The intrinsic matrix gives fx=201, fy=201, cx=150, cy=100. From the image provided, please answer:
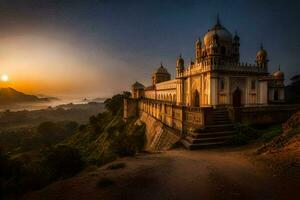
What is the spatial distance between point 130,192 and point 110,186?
3.12 ft

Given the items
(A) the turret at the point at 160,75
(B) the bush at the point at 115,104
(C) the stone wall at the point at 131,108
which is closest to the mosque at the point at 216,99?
(C) the stone wall at the point at 131,108

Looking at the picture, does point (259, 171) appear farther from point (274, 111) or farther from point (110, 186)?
point (274, 111)

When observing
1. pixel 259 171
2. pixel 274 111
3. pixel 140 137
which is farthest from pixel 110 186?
pixel 140 137

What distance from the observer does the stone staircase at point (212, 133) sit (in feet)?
48.9

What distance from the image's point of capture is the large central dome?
2952 cm

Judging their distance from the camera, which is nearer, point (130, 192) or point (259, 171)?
point (130, 192)

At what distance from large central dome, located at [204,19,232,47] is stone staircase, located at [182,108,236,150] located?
15494 millimetres

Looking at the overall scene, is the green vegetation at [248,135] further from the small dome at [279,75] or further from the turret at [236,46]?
the small dome at [279,75]

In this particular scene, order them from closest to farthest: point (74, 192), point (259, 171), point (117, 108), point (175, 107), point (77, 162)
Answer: point (74, 192) < point (259, 171) < point (77, 162) < point (175, 107) < point (117, 108)

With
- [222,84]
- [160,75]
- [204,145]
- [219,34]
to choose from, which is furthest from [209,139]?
[160,75]

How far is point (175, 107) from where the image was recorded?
2123cm

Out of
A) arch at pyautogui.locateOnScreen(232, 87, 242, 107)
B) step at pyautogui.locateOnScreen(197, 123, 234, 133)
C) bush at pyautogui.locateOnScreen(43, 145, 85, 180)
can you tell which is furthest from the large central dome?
bush at pyautogui.locateOnScreen(43, 145, 85, 180)

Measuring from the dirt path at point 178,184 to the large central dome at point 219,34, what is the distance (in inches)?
922

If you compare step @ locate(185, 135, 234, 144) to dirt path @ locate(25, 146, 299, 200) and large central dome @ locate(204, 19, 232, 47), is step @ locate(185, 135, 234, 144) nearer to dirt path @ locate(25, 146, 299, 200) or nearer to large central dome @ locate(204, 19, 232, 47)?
dirt path @ locate(25, 146, 299, 200)
